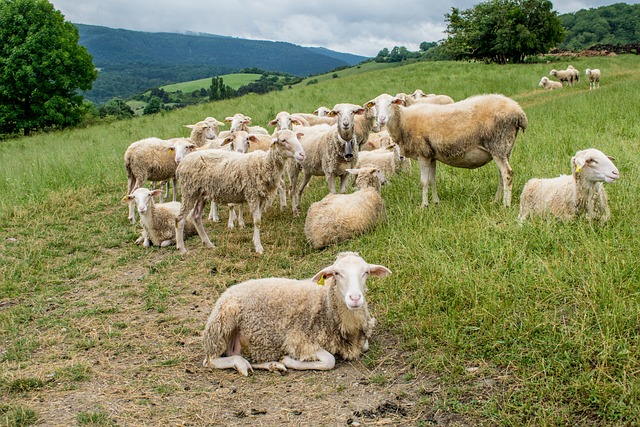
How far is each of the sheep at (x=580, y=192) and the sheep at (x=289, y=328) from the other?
114 inches

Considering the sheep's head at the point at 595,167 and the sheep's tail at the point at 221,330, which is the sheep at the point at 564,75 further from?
the sheep's tail at the point at 221,330

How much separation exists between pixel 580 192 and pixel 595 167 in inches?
14.9

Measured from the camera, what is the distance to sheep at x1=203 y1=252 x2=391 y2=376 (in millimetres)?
4535

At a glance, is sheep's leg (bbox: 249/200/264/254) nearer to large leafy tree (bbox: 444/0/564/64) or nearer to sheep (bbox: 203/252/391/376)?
sheep (bbox: 203/252/391/376)

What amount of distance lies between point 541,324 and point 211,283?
402 centimetres

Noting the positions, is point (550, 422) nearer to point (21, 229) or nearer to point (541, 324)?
point (541, 324)

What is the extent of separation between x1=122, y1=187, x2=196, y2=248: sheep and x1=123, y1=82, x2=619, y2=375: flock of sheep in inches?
0.7

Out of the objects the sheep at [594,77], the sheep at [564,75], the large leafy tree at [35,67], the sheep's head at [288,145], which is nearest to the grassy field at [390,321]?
the sheep's head at [288,145]

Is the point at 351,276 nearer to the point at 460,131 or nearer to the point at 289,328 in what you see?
the point at 289,328

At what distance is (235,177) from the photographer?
7.95 meters

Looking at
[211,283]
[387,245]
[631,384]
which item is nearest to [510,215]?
[387,245]

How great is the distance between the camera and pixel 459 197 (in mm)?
8492

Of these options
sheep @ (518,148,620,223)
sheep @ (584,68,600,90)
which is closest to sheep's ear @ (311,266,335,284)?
sheep @ (518,148,620,223)

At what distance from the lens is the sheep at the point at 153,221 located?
8398 millimetres
